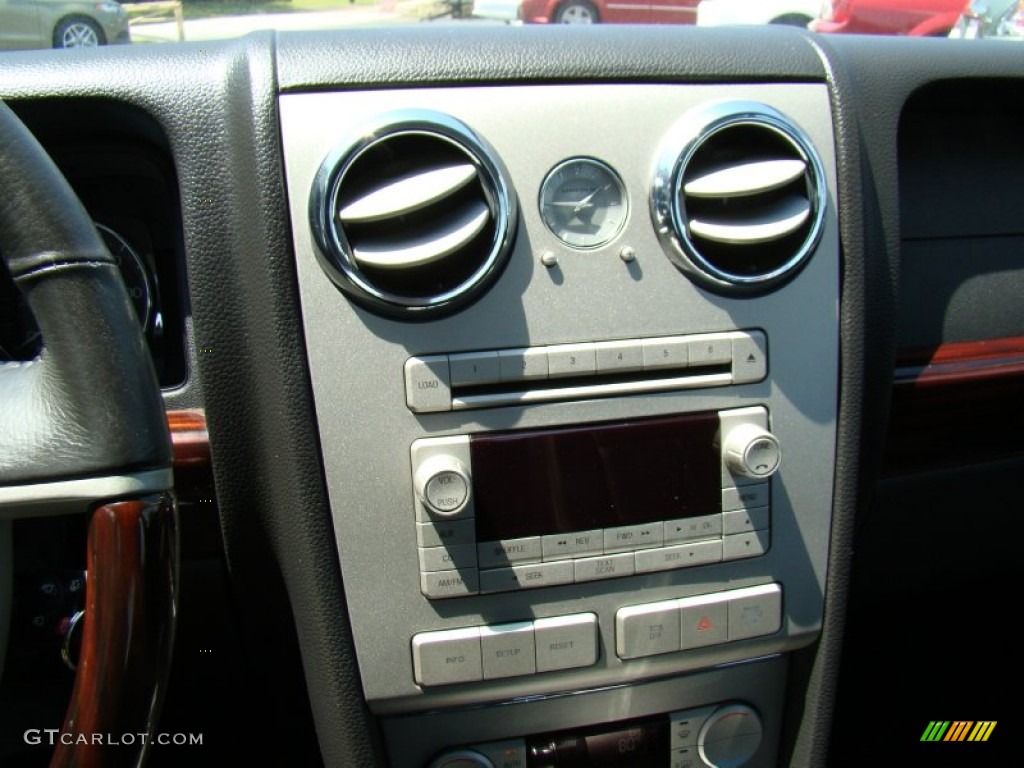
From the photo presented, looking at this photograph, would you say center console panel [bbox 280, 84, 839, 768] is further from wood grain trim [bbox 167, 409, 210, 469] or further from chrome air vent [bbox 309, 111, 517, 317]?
wood grain trim [bbox 167, 409, 210, 469]

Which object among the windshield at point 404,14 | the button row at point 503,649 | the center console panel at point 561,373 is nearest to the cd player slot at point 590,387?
the center console panel at point 561,373

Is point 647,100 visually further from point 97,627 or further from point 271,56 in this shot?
point 97,627

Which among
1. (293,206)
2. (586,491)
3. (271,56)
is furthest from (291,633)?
(271,56)

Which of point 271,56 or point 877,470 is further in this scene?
point 877,470

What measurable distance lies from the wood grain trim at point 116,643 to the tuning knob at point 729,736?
79 cm

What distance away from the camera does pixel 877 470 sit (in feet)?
4.39

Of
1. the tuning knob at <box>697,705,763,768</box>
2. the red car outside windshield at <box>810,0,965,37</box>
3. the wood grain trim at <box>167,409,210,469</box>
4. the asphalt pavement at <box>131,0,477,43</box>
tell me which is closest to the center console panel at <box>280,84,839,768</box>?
the tuning knob at <box>697,705,763,768</box>

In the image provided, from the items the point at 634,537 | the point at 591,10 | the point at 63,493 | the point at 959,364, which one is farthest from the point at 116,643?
the point at 591,10

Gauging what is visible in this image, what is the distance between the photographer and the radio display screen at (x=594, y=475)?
109 cm

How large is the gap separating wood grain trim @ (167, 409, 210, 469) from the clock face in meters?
0.54

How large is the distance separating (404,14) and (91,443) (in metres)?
5.27

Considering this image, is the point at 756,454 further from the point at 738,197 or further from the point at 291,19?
the point at 291,19

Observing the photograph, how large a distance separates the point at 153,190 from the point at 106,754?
87 cm

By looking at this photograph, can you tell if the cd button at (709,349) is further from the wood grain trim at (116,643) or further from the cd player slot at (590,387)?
Result: the wood grain trim at (116,643)
